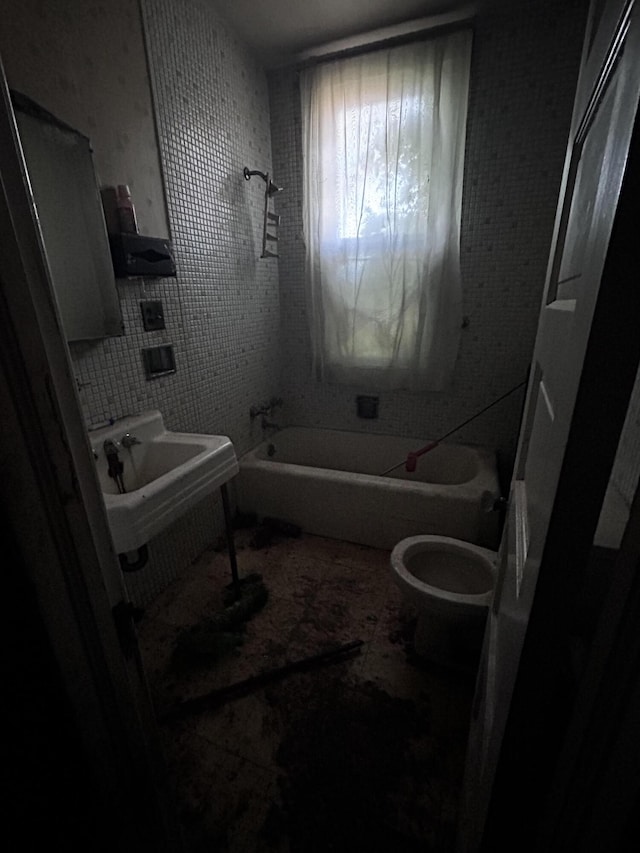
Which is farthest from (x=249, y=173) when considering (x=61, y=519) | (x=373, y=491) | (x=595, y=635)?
(x=595, y=635)

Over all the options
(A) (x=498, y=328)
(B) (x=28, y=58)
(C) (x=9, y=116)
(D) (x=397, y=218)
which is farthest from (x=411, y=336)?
(C) (x=9, y=116)

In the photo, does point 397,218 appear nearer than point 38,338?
No

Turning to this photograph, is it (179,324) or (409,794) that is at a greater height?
(179,324)

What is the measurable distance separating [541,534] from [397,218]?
2.08 meters

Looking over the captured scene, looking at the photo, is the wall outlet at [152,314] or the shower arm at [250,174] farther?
the shower arm at [250,174]

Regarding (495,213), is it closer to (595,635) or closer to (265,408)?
(265,408)

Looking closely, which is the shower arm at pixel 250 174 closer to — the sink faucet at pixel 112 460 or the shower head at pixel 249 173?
the shower head at pixel 249 173

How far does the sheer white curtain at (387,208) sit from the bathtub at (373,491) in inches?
20.5

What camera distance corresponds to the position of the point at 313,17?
173cm

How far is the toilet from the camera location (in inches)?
47.1

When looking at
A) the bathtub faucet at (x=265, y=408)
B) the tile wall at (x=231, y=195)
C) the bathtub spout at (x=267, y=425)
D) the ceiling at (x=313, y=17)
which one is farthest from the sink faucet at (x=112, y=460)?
the ceiling at (x=313, y=17)

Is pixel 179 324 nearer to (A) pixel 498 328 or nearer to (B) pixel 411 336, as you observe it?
(B) pixel 411 336

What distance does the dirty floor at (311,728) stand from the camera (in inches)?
37.4

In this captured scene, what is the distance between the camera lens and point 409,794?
101 centimetres
